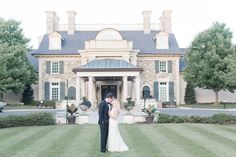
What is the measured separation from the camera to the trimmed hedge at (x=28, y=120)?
23545 millimetres

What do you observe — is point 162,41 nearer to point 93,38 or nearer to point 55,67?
point 93,38

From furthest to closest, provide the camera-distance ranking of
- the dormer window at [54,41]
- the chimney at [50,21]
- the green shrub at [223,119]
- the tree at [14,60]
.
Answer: the chimney at [50,21] < the dormer window at [54,41] < the tree at [14,60] < the green shrub at [223,119]

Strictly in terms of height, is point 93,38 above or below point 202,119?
above

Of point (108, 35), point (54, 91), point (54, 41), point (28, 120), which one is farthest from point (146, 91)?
point (28, 120)

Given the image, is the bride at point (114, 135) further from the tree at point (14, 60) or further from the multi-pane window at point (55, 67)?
the multi-pane window at point (55, 67)

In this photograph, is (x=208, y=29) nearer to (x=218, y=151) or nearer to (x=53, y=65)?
(x=53, y=65)

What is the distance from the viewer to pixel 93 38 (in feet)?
183

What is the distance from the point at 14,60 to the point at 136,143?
36.2 metres

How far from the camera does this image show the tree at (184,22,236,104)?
49188 mm

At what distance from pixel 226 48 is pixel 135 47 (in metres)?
10.2

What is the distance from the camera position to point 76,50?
5344 centimetres

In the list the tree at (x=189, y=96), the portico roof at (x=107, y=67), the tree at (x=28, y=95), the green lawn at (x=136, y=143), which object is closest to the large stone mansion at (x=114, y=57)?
the tree at (x=189, y=96)

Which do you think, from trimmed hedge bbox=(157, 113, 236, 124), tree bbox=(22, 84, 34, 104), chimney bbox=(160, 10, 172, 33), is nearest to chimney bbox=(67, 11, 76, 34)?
tree bbox=(22, 84, 34, 104)

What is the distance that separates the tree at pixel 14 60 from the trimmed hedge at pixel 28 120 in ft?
69.2
